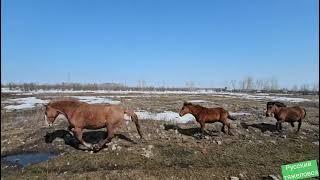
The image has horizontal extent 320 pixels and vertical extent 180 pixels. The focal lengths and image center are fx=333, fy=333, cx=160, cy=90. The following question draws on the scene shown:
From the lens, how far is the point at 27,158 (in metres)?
11.2

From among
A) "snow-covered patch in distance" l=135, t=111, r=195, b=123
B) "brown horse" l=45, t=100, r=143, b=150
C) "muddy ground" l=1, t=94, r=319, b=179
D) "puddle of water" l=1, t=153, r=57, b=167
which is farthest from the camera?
"snow-covered patch in distance" l=135, t=111, r=195, b=123

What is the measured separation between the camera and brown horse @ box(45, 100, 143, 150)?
11688 mm

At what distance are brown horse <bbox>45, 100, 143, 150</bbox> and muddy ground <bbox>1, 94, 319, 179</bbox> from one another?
722 mm

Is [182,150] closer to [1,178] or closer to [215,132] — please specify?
[215,132]

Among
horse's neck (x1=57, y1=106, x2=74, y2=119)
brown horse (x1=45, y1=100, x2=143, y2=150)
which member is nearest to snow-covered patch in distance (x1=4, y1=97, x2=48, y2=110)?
brown horse (x1=45, y1=100, x2=143, y2=150)

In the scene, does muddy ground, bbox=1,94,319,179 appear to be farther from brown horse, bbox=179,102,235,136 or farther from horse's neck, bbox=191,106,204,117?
horse's neck, bbox=191,106,204,117

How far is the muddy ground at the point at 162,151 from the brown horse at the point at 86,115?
0.72 meters

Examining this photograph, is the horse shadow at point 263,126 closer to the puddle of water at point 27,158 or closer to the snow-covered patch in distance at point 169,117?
the snow-covered patch in distance at point 169,117

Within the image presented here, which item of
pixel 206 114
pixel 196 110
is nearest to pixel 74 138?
pixel 196 110

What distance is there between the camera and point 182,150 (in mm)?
12055

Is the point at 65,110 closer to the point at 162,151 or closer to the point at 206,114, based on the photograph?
the point at 162,151

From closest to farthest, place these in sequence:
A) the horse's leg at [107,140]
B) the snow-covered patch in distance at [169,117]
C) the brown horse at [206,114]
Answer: the horse's leg at [107,140] → the brown horse at [206,114] → the snow-covered patch in distance at [169,117]

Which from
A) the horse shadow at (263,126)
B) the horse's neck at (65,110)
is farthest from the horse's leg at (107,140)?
the horse shadow at (263,126)

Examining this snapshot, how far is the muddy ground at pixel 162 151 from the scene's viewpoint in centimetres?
964
